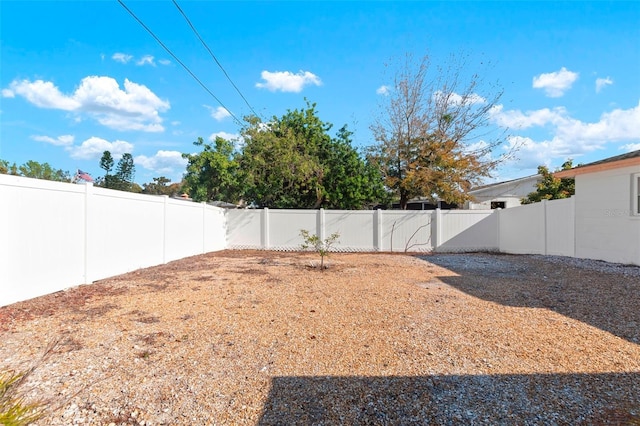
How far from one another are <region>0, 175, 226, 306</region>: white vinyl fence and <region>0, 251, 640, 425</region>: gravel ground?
1.43 ft

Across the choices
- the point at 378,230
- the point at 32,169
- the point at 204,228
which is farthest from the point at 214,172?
the point at 32,169

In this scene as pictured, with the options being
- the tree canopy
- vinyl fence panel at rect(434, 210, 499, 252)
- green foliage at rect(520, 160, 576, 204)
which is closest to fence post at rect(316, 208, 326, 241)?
the tree canopy

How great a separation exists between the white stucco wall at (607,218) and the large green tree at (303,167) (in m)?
7.58

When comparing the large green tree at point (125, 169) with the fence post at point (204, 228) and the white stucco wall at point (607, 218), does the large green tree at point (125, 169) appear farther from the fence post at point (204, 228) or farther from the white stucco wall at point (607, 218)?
the white stucco wall at point (607, 218)

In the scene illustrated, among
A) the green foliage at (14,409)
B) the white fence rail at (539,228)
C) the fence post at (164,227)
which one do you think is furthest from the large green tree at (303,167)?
the green foliage at (14,409)

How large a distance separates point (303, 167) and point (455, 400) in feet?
37.2

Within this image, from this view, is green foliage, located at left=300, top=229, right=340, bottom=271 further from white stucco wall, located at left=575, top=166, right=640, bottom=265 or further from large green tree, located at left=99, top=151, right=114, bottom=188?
large green tree, located at left=99, top=151, right=114, bottom=188

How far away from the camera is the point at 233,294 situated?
18.5ft

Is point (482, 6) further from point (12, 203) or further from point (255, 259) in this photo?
point (12, 203)

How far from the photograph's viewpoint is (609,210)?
814cm

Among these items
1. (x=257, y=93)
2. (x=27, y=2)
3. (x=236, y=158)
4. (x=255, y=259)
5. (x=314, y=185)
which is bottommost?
(x=255, y=259)

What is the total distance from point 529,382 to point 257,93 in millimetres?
12918

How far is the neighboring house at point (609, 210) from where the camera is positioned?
24.9 ft

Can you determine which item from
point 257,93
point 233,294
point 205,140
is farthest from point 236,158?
point 233,294
